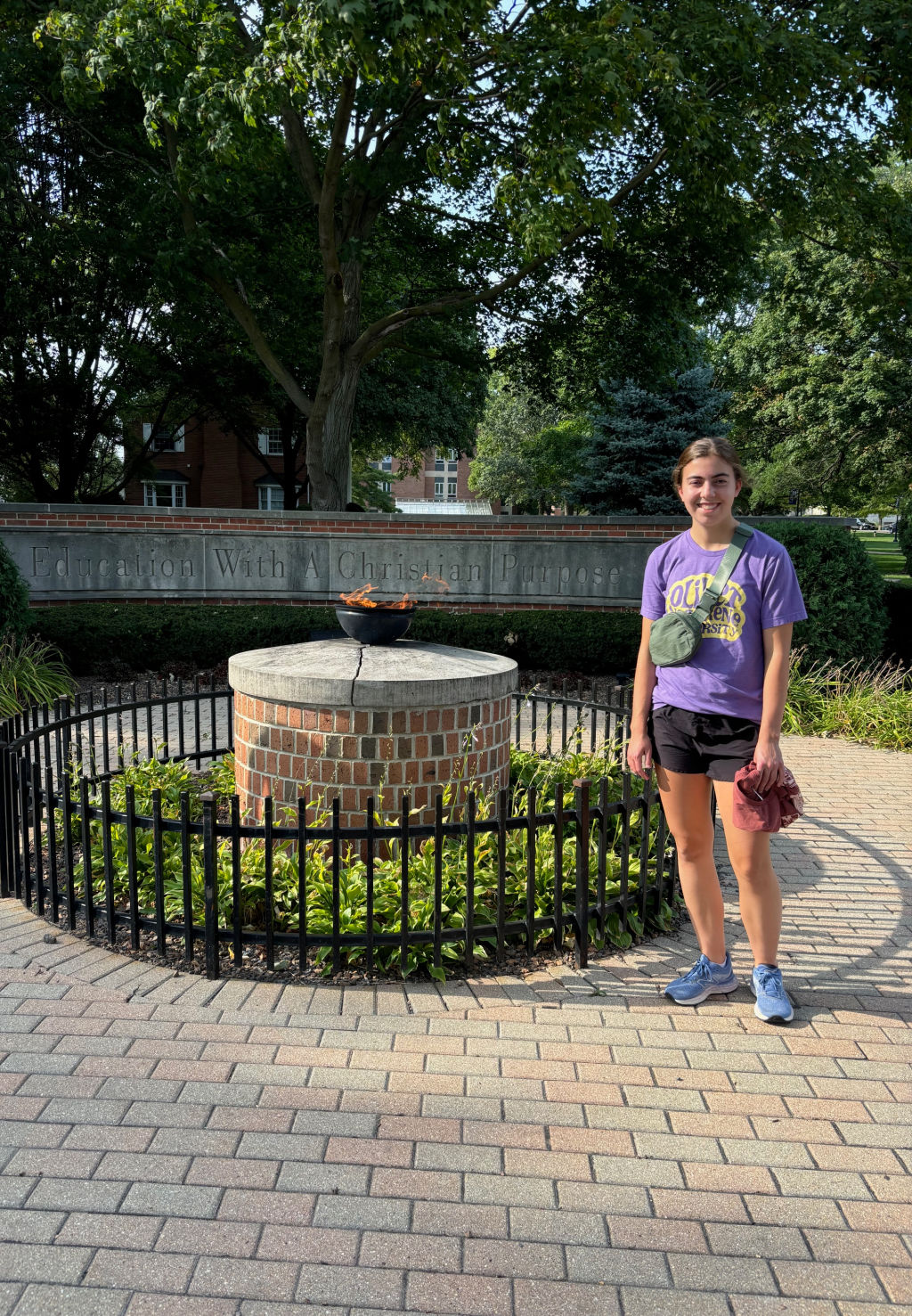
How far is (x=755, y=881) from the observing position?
338 centimetres

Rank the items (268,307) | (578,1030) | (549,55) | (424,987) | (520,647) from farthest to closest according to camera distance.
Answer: (268,307) < (520,647) < (549,55) < (424,987) < (578,1030)

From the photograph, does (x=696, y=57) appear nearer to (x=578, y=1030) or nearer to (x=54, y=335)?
(x=578, y=1030)

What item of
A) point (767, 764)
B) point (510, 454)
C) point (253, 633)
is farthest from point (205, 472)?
point (767, 764)

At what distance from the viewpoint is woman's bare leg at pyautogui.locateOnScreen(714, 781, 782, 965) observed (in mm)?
3312

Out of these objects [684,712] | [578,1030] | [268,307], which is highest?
[268,307]

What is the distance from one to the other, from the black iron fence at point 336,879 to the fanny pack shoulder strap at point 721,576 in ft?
2.94

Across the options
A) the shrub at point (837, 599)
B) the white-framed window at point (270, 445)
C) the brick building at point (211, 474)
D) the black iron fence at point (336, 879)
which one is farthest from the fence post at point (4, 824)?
A: the white-framed window at point (270, 445)

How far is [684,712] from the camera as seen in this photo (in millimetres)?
3389

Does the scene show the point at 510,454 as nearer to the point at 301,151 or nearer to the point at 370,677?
the point at 301,151

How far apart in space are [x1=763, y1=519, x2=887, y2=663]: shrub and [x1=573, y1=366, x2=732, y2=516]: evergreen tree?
39.2 feet

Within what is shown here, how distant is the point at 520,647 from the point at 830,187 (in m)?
6.26

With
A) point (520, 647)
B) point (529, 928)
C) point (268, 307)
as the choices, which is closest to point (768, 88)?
point (520, 647)

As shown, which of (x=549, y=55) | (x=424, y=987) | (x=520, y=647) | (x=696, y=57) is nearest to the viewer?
(x=424, y=987)

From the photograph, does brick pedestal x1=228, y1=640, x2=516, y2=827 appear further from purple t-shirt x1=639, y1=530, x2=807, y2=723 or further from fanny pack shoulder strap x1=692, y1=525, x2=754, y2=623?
fanny pack shoulder strap x1=692, y1=525, x2=754, y2=623
